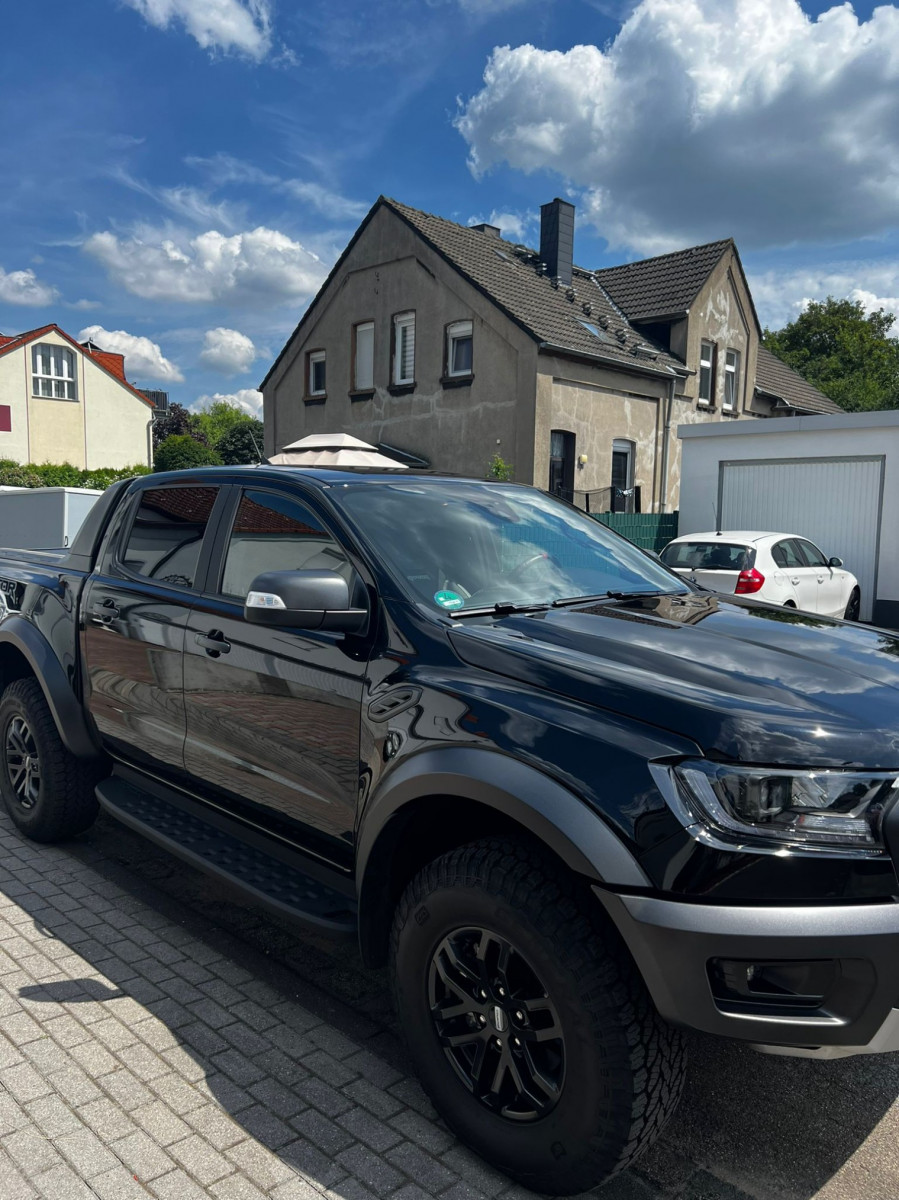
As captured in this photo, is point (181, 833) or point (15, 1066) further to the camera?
point (181, 833)

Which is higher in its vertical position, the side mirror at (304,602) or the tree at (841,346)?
the tree at (841,346)

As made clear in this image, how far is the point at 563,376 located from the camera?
20.0m

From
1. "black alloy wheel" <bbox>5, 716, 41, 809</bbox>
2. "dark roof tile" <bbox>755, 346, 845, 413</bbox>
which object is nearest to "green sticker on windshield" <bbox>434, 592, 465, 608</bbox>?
"black alloy wheel" <bbox>5, 716, 41, 809</bbox>

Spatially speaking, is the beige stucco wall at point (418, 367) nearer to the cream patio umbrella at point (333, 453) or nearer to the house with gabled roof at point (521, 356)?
the house with gabled roof at point (521, 356)

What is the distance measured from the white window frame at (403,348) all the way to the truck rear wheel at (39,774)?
18548 mm

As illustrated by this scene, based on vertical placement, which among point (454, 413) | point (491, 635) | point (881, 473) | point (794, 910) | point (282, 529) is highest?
point (454, 413)

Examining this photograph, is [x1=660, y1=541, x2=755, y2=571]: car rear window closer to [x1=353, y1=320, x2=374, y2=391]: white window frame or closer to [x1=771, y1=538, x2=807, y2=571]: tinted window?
[x1=771, y1=538, x2=807, y2=571]: tinted window

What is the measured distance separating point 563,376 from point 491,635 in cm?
1835

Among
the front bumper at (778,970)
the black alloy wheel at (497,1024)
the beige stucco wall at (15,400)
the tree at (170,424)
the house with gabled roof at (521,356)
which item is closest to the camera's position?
the front bumper at (778,970)

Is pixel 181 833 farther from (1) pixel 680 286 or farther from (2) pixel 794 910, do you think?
(1) pixel 680 286

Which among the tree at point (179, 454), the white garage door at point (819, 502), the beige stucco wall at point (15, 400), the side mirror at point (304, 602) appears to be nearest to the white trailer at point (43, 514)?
the side mirror at point (304, 602)

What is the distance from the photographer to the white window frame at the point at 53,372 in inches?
1790

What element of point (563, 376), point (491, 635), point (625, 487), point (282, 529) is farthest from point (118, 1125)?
point (625, 487)

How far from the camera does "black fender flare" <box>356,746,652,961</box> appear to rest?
6.54 ft
